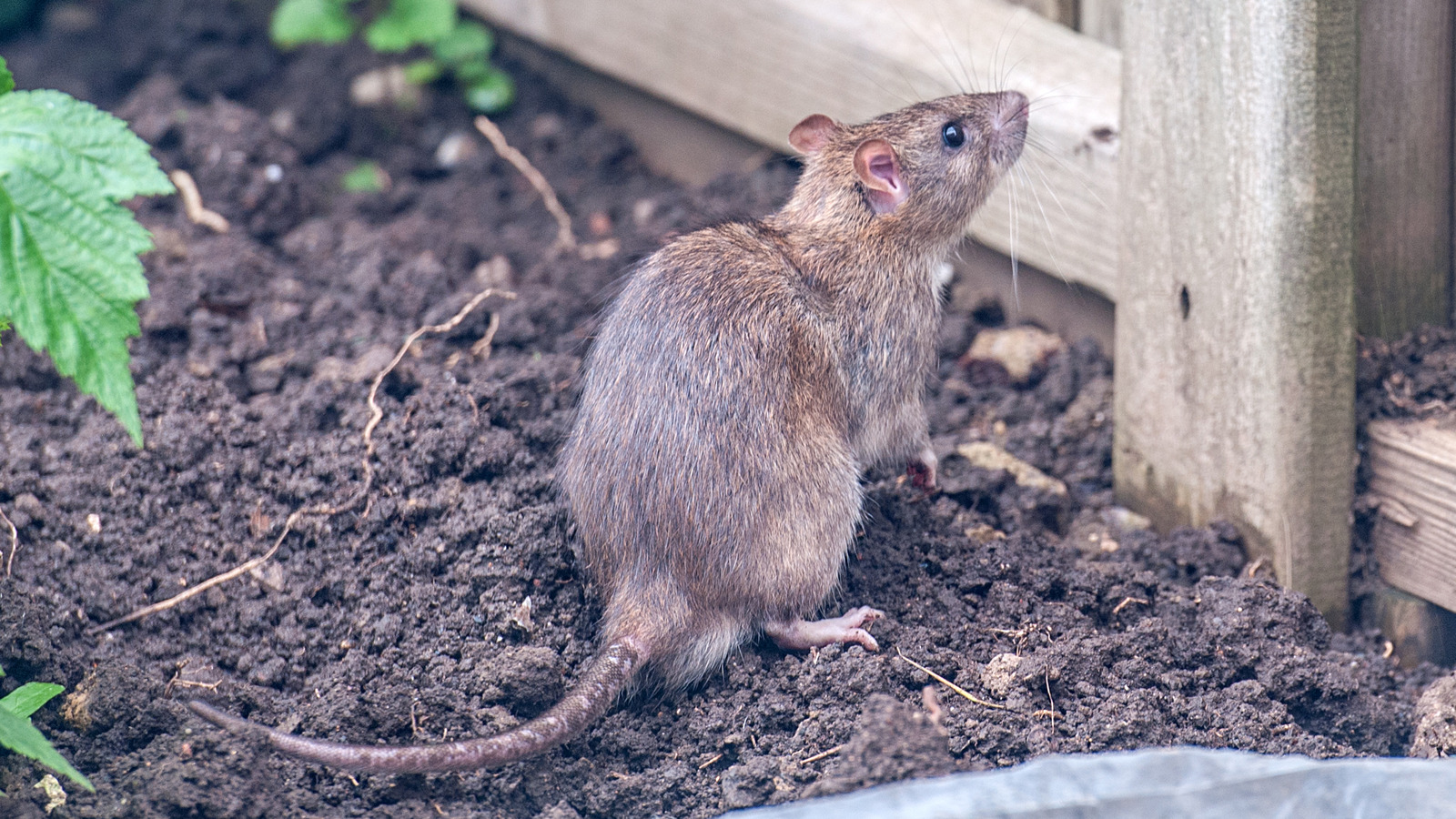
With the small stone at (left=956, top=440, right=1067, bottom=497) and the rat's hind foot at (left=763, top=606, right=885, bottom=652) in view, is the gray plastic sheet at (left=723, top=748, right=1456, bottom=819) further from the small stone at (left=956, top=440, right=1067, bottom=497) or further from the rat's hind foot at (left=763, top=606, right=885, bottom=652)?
the small stone at (left=956, top=440, right=1067, bottom=497)

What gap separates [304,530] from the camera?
339cm

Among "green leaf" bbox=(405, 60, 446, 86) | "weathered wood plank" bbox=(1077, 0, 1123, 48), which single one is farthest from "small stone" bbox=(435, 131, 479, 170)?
"weathered wood plank" bbox=(1077, 0, 1123, 48)

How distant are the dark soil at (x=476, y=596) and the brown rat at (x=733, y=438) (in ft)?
0.48

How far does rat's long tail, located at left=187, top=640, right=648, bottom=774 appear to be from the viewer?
100 inches

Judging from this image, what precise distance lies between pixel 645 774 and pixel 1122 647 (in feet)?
3.78


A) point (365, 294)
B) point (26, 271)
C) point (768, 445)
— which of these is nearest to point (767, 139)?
point (365, 294)

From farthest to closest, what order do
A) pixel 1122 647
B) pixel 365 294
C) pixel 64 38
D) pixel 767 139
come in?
pixel 64 38, pixel 767 139, pixel 365 294, pixel 1122 647

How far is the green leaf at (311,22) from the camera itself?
5.31 metres

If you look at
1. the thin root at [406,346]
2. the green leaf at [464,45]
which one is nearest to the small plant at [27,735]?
the thin root at [406,346]

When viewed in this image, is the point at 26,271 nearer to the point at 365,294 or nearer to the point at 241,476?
the point at 241,476

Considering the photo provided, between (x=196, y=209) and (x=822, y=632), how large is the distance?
2871mm

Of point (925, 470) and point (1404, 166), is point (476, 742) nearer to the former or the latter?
point (925, 470)

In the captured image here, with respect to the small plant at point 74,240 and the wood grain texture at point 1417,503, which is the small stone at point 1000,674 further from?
the small plant at point 74,240

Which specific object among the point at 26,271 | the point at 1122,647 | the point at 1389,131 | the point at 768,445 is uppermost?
the point at 1389,131
